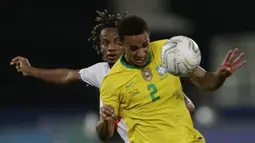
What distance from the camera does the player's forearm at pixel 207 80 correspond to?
4387 mm

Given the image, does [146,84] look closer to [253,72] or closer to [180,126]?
[180,126]

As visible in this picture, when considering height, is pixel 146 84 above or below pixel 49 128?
above

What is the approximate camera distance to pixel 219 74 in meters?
4.34

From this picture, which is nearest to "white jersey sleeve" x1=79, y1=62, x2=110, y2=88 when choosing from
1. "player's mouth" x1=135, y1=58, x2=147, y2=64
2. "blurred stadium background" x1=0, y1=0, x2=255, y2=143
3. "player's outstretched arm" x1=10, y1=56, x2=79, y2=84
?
"player's outstretched arm" x1=10, y1=56, x2=79, y2=84

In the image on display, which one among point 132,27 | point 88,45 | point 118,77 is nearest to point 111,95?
point 118,77

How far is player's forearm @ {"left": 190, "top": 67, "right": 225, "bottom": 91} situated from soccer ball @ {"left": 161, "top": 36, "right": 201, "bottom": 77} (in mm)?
128

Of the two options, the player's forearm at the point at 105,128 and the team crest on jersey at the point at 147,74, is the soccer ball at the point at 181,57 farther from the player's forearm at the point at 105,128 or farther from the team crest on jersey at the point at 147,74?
the player's forearm at the point at 105,128

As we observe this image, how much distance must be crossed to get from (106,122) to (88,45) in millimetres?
4928

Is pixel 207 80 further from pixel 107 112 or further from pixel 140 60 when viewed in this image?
pixel 107 112

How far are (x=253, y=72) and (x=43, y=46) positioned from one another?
2.62 m

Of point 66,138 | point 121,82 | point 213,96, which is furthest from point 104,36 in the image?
point 213,96

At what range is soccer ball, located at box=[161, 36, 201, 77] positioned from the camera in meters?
4.35

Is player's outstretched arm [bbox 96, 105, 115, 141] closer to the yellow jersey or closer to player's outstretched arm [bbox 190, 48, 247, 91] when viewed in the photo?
the yellow jersey

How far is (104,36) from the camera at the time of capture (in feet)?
18.5
